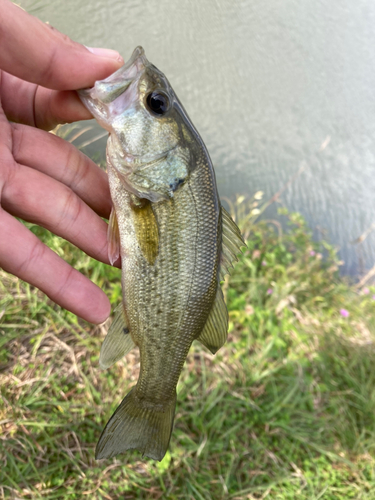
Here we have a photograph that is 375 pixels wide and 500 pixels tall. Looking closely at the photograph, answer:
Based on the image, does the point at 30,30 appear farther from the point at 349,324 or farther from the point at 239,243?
the point at 349,324

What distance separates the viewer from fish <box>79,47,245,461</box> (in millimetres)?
1477

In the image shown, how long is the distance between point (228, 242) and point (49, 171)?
1.04 metres

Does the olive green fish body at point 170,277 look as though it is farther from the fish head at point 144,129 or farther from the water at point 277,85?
the water at point 277,85

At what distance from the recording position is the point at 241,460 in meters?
2.79

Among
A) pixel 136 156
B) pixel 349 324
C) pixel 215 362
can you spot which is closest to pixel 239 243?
pixel 136 156

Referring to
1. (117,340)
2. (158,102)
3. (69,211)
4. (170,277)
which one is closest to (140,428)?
(117,340)

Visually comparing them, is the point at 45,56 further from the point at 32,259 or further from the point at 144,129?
the point at 32,259

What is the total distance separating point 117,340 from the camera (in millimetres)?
1692

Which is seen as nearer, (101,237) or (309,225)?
(101,237)

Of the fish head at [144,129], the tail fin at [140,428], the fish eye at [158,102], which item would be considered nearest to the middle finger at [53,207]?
the fish head at [144,129]

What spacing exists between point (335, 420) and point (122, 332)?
8.72 feet

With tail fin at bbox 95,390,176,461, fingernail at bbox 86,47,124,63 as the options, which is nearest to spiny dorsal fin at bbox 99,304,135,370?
tail fin at bbox 95,390,176,461

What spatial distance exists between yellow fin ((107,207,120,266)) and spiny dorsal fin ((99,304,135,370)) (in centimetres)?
26

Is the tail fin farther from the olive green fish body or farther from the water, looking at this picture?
the water
